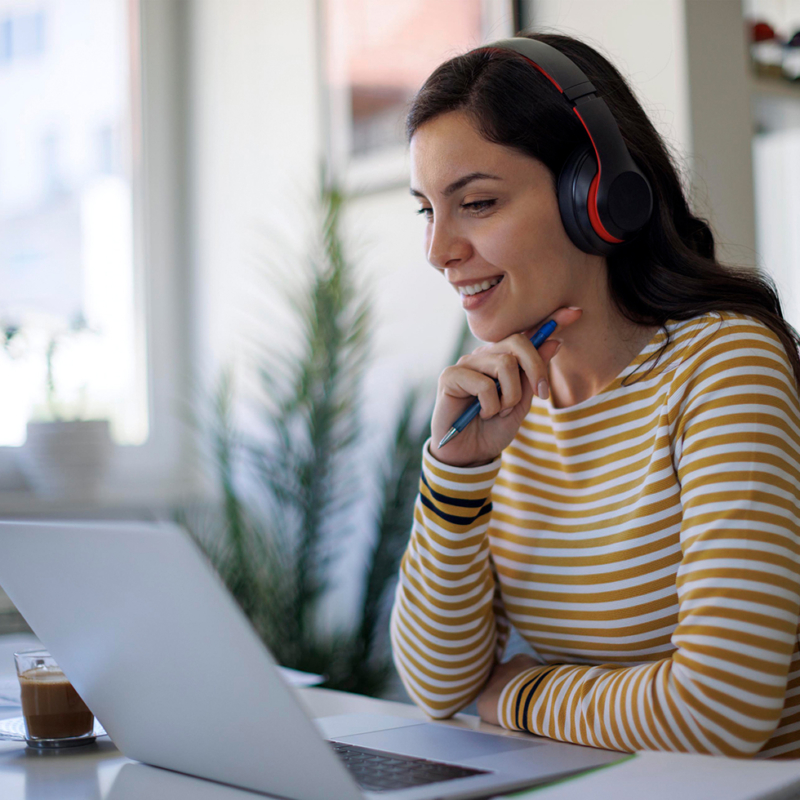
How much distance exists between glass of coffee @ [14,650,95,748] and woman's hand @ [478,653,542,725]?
371mm

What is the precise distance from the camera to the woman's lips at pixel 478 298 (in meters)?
1.04

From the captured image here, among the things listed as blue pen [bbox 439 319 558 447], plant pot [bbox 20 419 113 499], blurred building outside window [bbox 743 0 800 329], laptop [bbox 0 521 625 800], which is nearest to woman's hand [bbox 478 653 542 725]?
laptop [bbox 0 521 625 800]

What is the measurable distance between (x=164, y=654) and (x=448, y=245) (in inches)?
22.9

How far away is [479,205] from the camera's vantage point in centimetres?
101

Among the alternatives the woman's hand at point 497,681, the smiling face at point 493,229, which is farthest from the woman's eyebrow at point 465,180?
the woman's hand at point 497,681

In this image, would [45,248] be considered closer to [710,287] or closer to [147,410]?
[147,410]

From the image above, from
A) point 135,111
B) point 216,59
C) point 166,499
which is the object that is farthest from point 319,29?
point 166,499

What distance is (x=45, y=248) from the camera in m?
2.72

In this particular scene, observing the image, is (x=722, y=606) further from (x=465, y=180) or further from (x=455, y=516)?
(x=465, y=180)

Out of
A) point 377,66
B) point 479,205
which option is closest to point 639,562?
point 479,205

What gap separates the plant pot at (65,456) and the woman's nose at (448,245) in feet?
5.23

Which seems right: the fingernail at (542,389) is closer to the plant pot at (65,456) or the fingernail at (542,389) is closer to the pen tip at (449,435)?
the pen tip at (449,435)

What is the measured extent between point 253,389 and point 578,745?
1.98m

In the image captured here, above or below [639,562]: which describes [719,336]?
above
